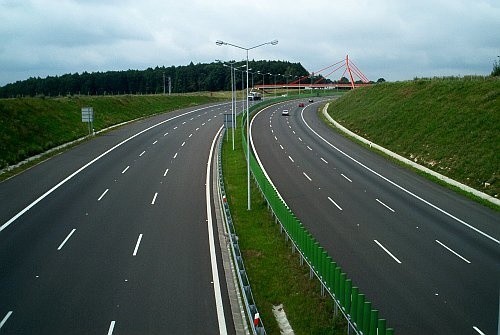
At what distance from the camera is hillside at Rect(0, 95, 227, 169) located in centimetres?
4156

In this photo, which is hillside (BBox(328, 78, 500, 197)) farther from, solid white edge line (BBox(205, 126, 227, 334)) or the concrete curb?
solid white edge line (BBox(205, 126, 227, 334))

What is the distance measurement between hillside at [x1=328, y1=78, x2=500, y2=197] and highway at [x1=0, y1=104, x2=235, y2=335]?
1715cm

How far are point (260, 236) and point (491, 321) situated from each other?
9.84m

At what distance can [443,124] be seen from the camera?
152 ft

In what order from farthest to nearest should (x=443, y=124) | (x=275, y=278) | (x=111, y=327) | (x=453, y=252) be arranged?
(x=443, y=124) → (x=453, y=252) → (x=275, y=278) → (x=111, y=327)

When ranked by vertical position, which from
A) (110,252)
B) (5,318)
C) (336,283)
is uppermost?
(336,283)

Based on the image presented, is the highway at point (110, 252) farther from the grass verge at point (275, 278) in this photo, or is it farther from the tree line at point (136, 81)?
the tree line at point (136, 81)

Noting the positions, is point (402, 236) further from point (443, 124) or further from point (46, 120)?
point (46, 120)

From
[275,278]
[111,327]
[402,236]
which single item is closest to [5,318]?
[111,327]

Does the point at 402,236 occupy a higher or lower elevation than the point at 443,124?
lower

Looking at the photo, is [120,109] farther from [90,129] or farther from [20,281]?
[20,281]

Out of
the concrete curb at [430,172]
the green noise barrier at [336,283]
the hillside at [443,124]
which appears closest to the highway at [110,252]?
the green noise barrier at [336,283]

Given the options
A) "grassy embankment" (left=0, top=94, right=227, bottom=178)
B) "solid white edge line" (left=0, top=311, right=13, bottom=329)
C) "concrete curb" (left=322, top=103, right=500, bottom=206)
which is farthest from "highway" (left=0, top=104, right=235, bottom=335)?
"concrete curb" (left=322, top=103, right=500, bottom=206)

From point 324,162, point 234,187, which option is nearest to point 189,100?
point 324,162
